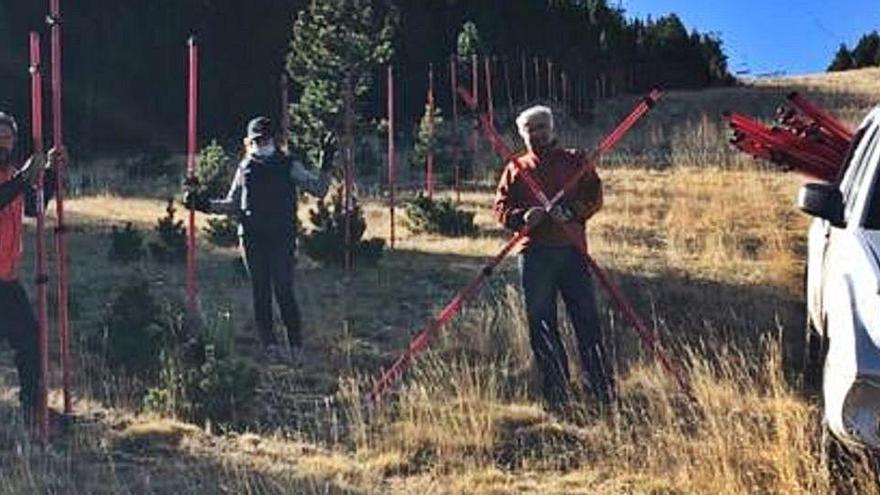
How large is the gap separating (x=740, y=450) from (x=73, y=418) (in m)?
3.89

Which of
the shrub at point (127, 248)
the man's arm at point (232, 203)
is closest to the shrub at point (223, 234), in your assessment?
the shrub at point (127, 248)

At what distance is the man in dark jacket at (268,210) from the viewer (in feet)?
32.2

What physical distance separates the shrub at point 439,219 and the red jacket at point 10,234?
9.34 metres

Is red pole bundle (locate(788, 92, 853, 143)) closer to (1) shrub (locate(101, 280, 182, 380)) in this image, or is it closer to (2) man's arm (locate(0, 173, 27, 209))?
(1) shrub (locate(101, 280, 182, 380))

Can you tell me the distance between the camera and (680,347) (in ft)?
31.9

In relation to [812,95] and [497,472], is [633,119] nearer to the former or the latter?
[497,472]

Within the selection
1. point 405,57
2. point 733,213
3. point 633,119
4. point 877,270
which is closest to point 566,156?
point 633,119

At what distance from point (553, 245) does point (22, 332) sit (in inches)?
120

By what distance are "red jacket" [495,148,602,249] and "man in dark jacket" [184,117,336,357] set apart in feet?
7.07

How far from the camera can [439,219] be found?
16.8m

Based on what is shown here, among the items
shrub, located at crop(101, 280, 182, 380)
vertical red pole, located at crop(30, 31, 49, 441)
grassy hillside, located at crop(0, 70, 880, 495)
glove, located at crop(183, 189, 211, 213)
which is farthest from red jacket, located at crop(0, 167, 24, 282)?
glove, located at crop(183, 189, 211, 213)

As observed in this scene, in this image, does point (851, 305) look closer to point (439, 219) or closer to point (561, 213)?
point (561, 213)

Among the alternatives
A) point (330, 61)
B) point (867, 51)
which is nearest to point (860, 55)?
point (867, 51)

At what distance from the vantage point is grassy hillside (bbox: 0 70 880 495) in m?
6.73
